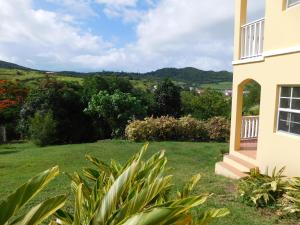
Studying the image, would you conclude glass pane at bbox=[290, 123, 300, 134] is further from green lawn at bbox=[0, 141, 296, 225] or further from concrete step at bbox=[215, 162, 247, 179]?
concrete step at bbox=[215, 162, 247, 179]

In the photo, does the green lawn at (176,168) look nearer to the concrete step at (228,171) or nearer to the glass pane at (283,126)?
the concrete step at (228,171)

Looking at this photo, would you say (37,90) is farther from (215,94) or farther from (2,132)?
(215,94)

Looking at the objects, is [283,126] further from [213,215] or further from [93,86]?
[93,86]

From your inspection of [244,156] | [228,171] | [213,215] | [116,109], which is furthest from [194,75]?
[213,215]

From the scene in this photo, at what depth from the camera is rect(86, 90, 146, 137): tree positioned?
821 inches

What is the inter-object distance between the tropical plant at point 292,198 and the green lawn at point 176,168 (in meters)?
0.31

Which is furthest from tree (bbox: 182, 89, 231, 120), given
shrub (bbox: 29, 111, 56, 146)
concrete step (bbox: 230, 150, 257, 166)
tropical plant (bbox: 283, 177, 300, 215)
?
tropical plant (bbox: 283, 177, 300, 215)

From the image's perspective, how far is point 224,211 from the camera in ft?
8.48

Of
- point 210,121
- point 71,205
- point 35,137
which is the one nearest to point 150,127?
point 210,121

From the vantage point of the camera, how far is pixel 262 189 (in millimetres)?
6785

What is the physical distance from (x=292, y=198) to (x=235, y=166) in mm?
3922

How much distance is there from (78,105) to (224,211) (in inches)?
877

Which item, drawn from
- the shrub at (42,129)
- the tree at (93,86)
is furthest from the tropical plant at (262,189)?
the tree at (93,86)

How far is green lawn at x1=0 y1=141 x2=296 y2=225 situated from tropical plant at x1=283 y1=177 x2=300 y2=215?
1.01 ft
